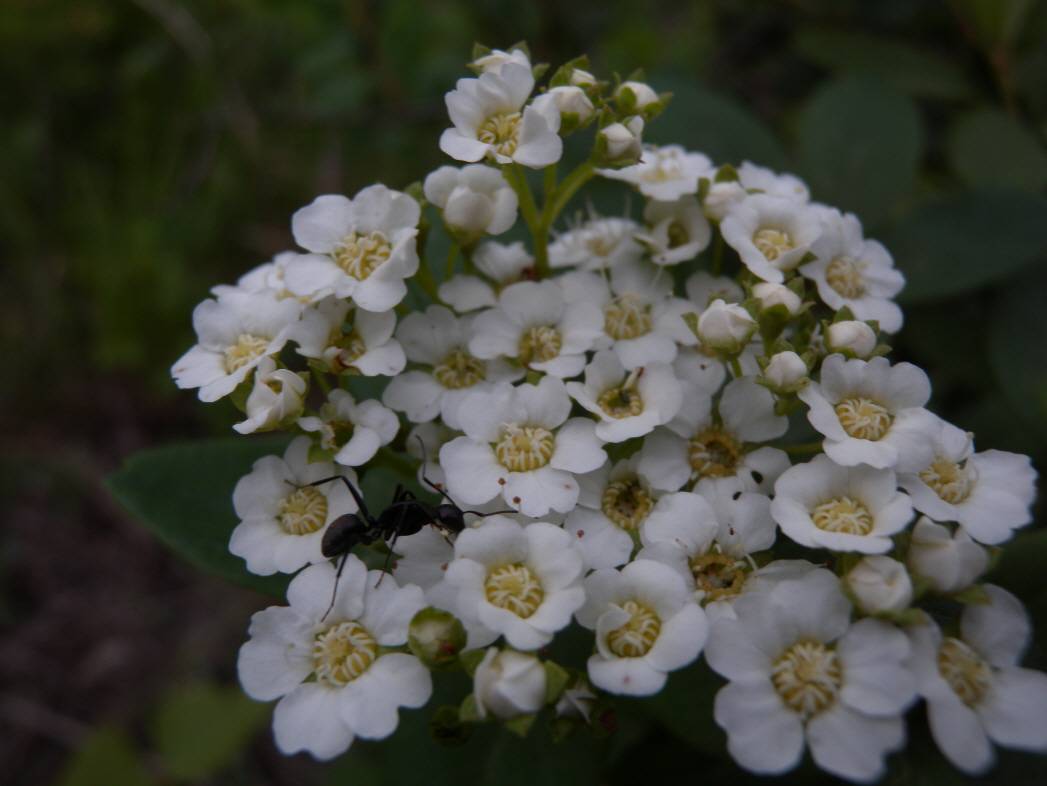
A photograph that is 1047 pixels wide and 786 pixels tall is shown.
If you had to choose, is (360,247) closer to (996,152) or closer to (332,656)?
(332,656)

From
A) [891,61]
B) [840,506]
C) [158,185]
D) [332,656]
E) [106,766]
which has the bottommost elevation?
[106,766]

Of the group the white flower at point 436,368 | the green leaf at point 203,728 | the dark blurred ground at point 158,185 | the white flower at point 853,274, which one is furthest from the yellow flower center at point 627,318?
the green leaf at point 203,728

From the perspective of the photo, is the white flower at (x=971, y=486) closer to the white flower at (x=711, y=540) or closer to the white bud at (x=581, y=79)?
the white flower at (x=711, y=540)

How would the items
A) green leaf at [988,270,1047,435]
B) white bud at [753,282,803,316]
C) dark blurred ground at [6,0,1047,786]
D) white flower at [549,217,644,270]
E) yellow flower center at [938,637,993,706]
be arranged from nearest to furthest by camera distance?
yellow flower center at [938,637,993,706] < white bud at [753,282,803,316] < white flower at [549,217,644,270] < green leaf at [988,270,1047,435] < dark blurred ground at [6,0,1047,786]

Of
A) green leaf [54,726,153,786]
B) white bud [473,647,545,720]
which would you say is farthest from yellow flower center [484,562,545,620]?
green leaf [54,726,153,786]

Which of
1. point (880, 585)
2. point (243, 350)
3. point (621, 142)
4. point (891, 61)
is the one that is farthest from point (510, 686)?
point (891, 61)

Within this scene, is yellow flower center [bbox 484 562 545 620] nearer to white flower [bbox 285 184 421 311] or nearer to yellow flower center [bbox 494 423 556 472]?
yellow flower center [bbox 494 423 556 472]

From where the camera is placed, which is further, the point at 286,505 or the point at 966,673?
the point at 286,505

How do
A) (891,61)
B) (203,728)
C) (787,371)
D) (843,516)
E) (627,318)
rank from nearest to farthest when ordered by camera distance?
(843,516) < (787,371) < (627,318) < (891,61) < (203,728)
